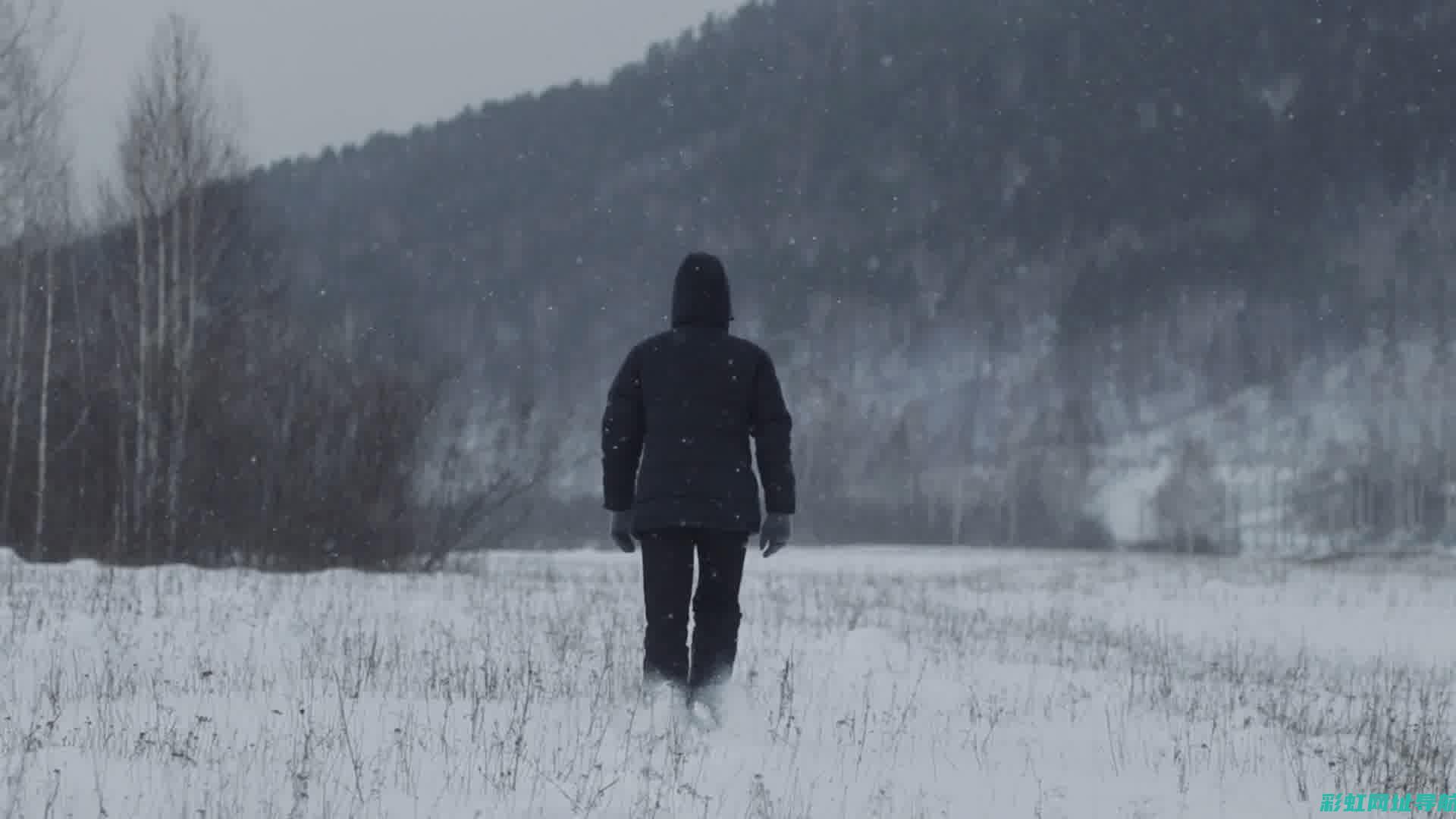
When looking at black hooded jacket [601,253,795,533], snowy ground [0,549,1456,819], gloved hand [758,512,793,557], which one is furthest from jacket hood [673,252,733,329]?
snowy ground [0,549,1456,819]

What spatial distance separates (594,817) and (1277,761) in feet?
12.0

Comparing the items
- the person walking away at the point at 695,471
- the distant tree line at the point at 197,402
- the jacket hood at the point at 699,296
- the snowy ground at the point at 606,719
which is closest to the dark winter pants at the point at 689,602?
the person walking away at the point at 695,471

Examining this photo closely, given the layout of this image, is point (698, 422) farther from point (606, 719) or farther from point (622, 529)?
point (606, 719)

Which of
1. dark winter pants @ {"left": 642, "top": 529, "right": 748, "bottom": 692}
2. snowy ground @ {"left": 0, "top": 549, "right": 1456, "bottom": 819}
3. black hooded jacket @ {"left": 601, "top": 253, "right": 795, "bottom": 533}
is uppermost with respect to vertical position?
black hooded jacket @ {"left": 601, "top": 253, "right": 795, "bottom": 533}

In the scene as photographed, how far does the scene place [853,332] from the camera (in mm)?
150125

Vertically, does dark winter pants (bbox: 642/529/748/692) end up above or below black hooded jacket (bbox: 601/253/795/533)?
below

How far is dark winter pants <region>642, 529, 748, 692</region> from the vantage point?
6605mm

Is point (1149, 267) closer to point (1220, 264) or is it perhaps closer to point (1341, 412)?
point (1220, 264)

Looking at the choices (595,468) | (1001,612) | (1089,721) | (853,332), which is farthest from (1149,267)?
(1089,721)

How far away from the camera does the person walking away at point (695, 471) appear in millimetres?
6574

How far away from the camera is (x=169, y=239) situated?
26078 millimetres

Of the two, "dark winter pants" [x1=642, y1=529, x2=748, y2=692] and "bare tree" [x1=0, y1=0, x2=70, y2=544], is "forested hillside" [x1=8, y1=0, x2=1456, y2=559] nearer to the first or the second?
"bare tree" [x1=0, y1=0, x2=70, y2=544]

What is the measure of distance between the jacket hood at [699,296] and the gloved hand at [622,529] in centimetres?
97

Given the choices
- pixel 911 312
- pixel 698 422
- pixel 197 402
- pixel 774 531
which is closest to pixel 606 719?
pixel 774 531
